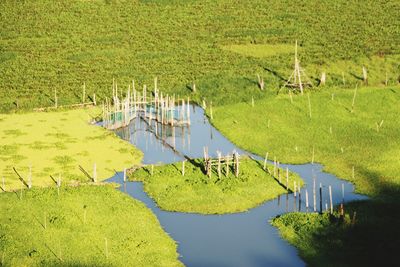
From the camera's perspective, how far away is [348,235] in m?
37.3

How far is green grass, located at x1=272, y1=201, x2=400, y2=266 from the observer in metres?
35.3

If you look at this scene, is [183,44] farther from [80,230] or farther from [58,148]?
[80,230]

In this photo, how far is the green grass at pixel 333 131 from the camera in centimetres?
4722

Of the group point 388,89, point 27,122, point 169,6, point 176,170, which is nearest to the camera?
point 176,170

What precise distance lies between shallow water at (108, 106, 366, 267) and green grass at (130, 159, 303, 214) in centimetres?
55

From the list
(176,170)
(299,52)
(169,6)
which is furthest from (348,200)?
(169,6)

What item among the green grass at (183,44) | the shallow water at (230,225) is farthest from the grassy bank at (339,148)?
the green grass at (183,44)

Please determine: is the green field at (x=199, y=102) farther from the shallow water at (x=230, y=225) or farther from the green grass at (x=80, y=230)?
the shallow water at (x=230, y=225)

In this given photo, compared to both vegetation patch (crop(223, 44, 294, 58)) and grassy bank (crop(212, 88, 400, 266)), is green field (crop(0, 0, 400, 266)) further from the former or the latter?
vegetation patch (crop(223, 44, 294, 58))

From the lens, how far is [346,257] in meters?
35.3

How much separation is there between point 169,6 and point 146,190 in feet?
174

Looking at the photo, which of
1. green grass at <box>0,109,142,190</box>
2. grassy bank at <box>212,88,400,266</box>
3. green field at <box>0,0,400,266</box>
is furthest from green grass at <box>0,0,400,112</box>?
grassy bank at <box>212,88,400,266</box>

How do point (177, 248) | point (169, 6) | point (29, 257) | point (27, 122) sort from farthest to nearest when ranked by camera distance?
point (169, 6) < point (27, 122) < point (177, 248) < point (29, 257)

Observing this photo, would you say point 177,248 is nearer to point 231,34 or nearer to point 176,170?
point 176,170
